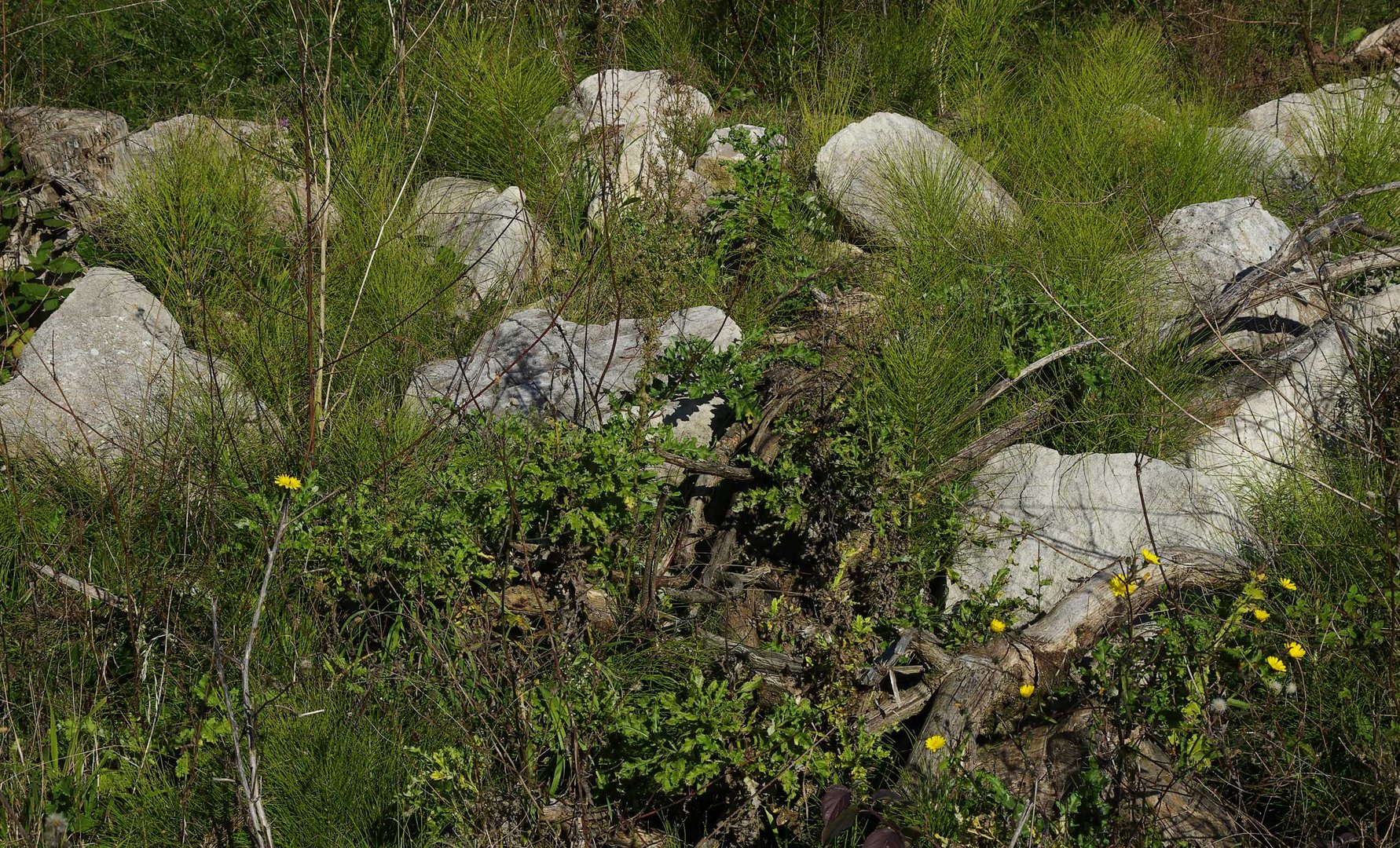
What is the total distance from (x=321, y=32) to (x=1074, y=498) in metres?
4.15

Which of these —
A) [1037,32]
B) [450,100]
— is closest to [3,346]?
[450,100]

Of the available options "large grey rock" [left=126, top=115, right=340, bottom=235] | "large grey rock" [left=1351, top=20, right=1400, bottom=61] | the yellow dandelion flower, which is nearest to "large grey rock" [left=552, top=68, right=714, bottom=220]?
"large grey rock" [left=126, top=115, right=340, bottom=235]

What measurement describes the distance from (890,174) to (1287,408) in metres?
1.80

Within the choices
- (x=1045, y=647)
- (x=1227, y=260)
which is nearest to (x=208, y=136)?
(x=1045, y=647)

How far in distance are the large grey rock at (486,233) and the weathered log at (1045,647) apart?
230cm

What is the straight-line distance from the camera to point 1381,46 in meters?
6.14

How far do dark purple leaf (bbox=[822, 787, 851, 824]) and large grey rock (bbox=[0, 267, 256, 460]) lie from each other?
2210 millimetres

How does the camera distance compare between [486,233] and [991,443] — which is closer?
[991,443]

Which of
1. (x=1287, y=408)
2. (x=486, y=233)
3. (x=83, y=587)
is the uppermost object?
(x=1287, y=408)

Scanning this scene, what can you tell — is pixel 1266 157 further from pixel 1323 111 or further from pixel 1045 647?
pixel 1045 647

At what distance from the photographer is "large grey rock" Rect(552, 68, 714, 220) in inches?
185

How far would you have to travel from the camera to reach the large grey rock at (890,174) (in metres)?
4.52

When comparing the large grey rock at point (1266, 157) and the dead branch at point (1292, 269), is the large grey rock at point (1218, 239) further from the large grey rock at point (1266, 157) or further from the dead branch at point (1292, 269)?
the large grey rock at point (1266, 157)

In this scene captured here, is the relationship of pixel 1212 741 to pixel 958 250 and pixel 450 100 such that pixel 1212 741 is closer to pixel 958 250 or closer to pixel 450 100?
pixel 958 250
